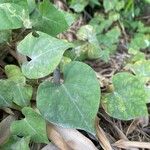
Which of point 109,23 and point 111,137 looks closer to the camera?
point 111,137

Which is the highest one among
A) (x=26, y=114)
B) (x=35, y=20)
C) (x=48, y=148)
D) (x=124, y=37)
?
(x=35, y=20)

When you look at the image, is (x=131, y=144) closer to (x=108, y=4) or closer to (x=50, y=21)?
(x=50, y=21)

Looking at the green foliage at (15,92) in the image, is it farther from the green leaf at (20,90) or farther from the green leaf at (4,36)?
the green leaf at (4,36)

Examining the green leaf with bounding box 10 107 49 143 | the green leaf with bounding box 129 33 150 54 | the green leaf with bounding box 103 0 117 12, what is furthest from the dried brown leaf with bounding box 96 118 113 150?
the green leaf with bounding box 103 0 117 12

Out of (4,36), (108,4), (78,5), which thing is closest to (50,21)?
(4,36)

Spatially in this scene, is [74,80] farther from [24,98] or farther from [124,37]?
[124,37]

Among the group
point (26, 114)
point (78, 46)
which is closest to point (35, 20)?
point (78, 46)

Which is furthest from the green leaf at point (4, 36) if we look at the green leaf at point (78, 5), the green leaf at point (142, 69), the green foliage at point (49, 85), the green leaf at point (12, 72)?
the green leaf at point (78, 5)
